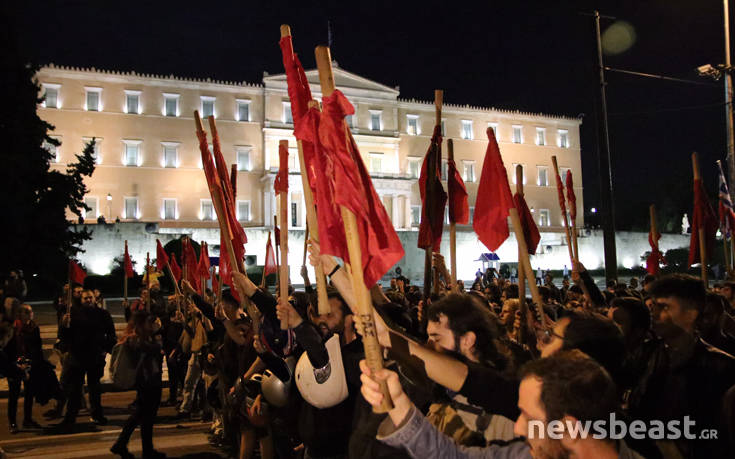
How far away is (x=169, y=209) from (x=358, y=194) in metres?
44.3

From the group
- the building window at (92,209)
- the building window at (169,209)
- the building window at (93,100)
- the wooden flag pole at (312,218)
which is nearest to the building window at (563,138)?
the building window at (169,209)

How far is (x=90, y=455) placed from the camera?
5.77 meters

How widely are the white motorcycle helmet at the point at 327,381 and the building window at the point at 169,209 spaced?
141ft

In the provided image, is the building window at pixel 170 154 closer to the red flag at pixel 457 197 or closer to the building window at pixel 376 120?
the building window at pixel 376 120

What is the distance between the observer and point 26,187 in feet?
66.0

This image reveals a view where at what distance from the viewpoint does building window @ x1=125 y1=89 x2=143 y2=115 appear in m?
43.6

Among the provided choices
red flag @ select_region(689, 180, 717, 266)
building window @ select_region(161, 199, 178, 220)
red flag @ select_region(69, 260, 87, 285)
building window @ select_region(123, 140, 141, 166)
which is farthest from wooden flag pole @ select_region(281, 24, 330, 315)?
building window @ select_region(123, 140, 141, 166)

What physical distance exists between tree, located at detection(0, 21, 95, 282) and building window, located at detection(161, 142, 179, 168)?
72.5ft

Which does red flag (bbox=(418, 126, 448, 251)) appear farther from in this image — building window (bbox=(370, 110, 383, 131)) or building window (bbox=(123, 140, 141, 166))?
building window (bbox=(370, 110, 383, 131))

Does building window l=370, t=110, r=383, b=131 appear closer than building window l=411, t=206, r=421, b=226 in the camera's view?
No

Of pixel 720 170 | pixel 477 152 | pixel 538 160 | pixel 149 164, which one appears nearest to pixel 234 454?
pixel 720 170

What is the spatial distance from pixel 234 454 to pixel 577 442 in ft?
16.1

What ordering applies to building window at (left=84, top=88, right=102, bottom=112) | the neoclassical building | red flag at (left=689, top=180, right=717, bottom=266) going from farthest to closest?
1. building window at (left=84, top=88, right=102, bottom=112)
2. the neoclassical building
3. red flag at (left=689, top=180, right=717, bottom=266)

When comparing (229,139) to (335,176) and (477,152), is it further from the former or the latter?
(335,176)
